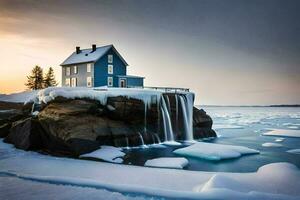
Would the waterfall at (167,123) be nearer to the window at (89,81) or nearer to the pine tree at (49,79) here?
the window at (89,81)

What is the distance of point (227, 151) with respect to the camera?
20.5m

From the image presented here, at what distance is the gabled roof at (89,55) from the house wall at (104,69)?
2.03 feet

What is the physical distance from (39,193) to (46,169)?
4.11 m

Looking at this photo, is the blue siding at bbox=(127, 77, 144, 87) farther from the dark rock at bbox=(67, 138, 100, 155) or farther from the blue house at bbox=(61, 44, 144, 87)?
the dark rock at bbox=(67, 138, 100, 155)

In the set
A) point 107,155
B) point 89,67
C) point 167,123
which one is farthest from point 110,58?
point 107,155

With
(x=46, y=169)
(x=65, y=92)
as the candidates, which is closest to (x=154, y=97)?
(x=65, y=92)

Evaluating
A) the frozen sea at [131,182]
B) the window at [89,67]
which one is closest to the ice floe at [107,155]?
the frozen sea at [131,182]

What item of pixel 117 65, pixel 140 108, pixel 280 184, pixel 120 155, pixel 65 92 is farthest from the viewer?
pixel 117 65

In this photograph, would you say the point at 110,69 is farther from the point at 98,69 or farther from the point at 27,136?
the point at 27,136

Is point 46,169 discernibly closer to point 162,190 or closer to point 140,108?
point 162,190

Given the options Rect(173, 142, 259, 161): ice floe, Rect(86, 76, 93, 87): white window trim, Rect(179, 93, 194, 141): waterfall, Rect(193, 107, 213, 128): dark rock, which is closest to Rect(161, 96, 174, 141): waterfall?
Rect(179, 93, 194, 141): waterfall

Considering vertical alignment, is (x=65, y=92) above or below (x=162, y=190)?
above

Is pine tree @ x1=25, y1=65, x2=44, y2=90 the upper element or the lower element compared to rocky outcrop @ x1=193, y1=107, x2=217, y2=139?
upper

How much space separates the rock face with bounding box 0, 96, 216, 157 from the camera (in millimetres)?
19875
